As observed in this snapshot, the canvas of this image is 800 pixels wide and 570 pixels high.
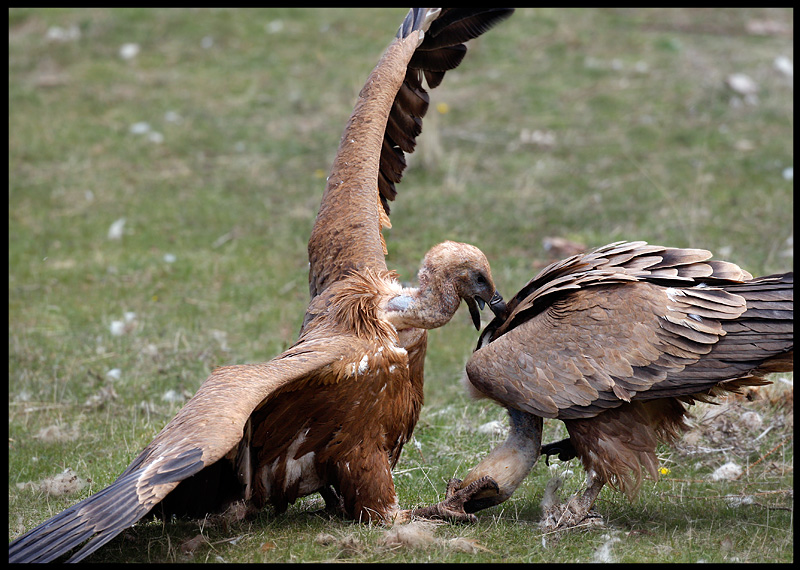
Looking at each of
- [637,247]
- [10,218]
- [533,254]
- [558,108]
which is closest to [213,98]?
[10,218]

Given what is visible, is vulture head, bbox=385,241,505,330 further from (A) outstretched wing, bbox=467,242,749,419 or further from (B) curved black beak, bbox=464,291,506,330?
(A) outstretched wing, bbox=467,242,749,419

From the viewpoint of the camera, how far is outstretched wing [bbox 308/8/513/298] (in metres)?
5.82

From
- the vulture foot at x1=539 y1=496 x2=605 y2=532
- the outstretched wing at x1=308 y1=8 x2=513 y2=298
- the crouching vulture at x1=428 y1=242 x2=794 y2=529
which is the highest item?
the outstretched wing at x1=308 y1=8 x2=513 y2=298

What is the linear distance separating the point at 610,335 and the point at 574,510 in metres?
0.89

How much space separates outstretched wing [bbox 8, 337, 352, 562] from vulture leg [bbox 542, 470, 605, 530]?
1.47m

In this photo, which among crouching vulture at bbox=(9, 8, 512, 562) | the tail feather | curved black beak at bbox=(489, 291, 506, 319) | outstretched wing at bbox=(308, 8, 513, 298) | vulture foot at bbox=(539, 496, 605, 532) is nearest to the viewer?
the tail feather

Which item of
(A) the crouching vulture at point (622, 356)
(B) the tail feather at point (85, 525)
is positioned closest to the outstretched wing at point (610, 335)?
(A) the crouching vulture at point (622, 356)

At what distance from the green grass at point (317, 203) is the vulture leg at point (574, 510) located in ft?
0.27

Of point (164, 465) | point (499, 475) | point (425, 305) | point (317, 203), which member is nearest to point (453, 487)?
point (499, 475)

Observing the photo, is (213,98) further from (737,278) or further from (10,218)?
(737,278)

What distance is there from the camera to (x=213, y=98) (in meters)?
13.5

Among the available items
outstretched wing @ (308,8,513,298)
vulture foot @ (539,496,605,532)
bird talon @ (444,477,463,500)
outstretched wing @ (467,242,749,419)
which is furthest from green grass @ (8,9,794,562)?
outstretched wing @ (308,8,513,298)
